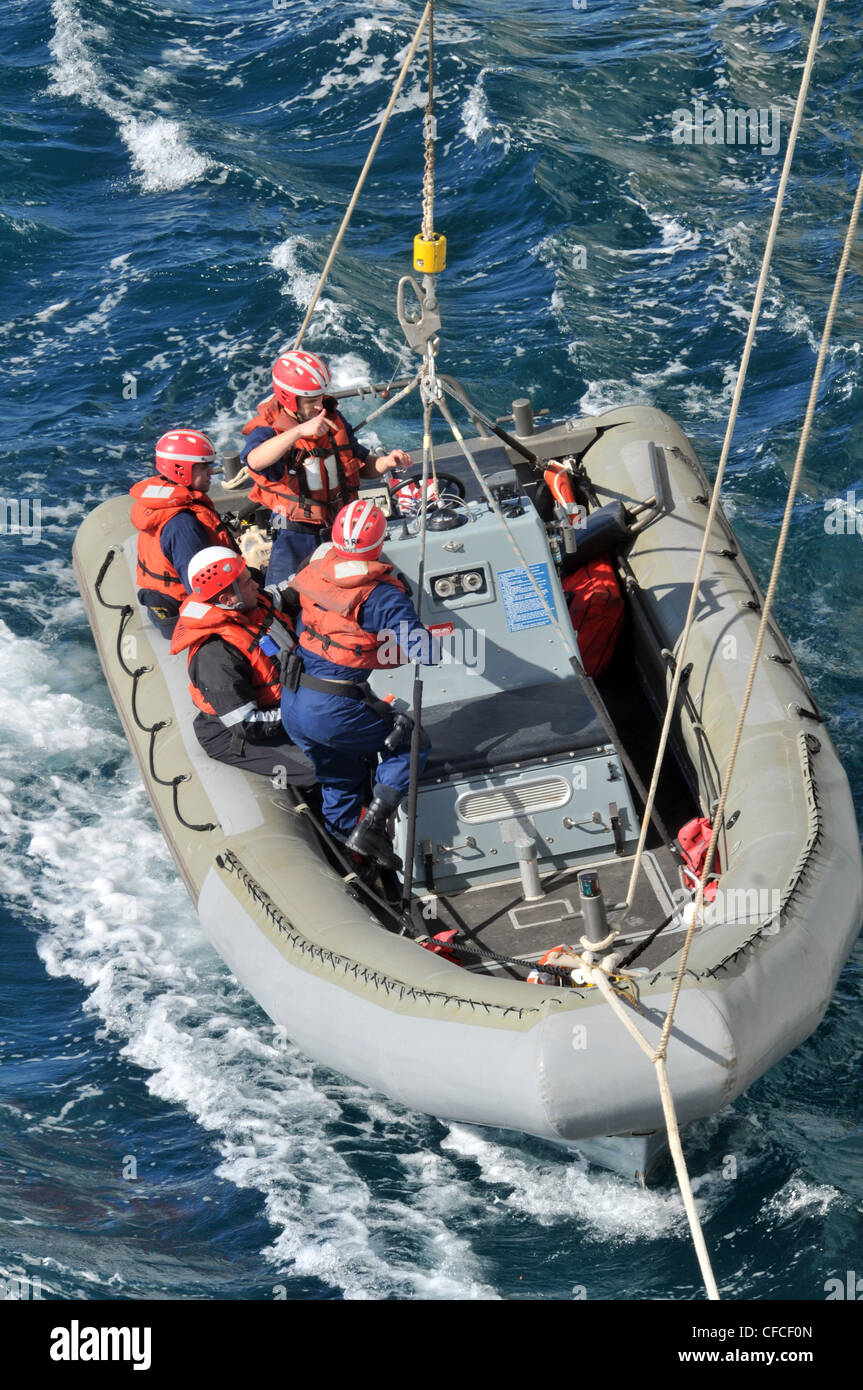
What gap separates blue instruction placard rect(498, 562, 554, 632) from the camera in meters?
7.05

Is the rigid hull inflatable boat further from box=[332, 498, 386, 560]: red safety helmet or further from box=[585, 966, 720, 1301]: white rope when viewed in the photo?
box=[332, 498, 386, 560]: red safety helmet

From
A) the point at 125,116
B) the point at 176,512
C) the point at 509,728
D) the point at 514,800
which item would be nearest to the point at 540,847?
the point at 514,800

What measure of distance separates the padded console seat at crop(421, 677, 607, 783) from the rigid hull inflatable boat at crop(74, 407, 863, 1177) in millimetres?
12

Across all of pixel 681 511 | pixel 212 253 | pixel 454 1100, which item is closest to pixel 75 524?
pixel 212 253

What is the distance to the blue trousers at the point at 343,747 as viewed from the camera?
250 inches

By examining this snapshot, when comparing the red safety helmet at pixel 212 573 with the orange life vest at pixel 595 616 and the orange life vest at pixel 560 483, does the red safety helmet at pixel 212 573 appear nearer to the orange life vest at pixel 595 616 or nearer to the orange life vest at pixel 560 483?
the orange life vest at pixel 595 616

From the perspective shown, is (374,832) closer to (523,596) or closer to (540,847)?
(540,847)

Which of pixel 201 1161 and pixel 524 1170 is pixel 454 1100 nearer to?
pixel 524 1170

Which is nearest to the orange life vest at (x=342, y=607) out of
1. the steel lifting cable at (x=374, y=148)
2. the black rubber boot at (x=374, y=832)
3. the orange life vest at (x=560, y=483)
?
the black rubber boot at (x=374, y=832)

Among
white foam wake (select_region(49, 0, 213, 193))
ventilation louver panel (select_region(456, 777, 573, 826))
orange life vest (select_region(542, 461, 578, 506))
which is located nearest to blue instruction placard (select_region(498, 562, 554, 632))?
ventilation louver panel (select_region(456, 777, 573, 826))

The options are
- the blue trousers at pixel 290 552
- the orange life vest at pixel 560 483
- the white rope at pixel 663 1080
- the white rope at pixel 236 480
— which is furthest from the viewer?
the orange life vest at pixel 560 483

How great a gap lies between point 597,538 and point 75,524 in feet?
14.1

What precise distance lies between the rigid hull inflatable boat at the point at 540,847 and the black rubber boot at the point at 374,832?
14 centimetres
